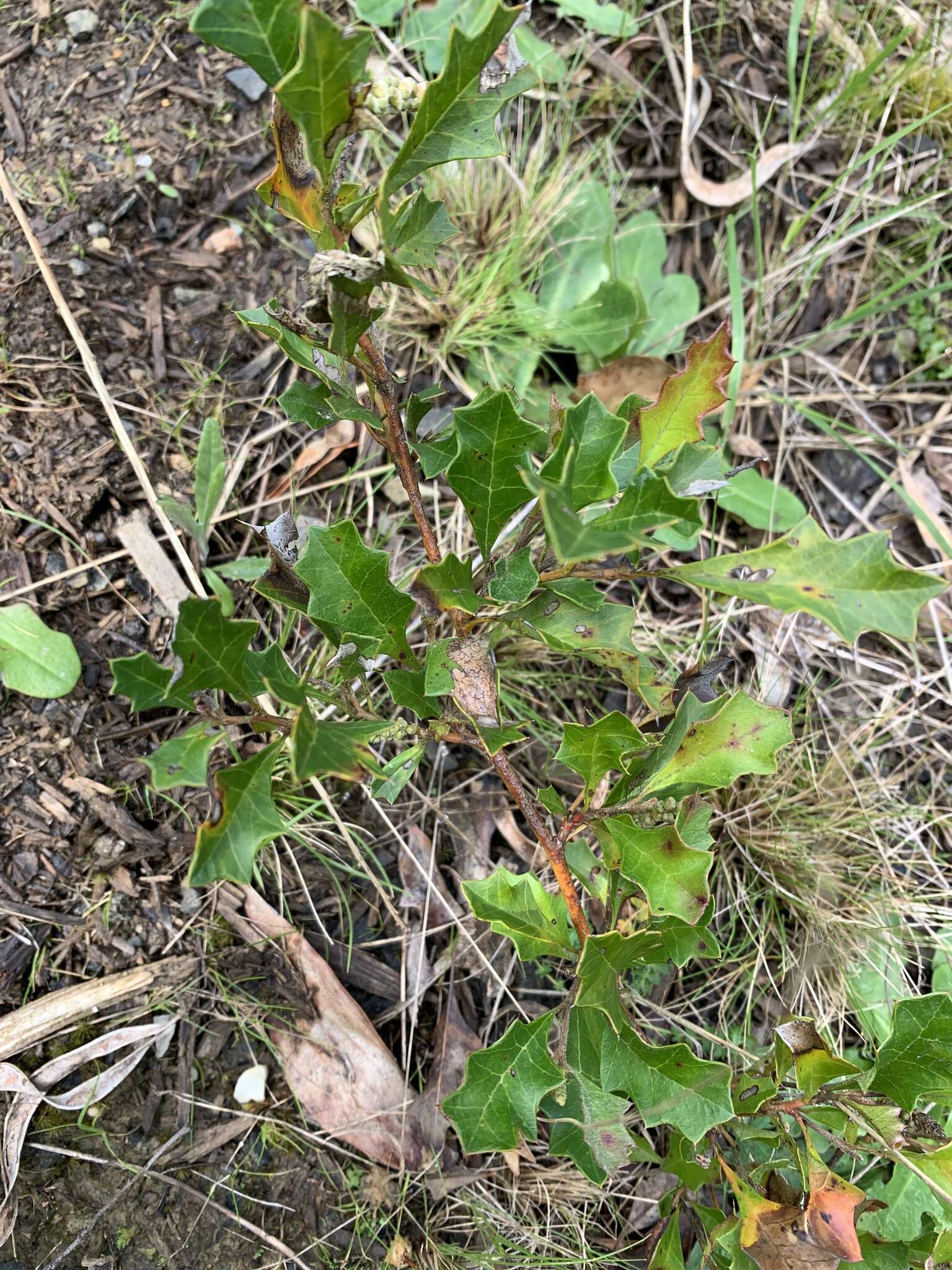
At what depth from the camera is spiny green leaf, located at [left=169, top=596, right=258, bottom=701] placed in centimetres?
108

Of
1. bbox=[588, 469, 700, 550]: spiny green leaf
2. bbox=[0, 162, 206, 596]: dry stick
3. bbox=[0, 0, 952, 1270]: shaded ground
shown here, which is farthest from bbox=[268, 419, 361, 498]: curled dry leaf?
bbox=[588, 469, 700, 550]: spiny green leaf

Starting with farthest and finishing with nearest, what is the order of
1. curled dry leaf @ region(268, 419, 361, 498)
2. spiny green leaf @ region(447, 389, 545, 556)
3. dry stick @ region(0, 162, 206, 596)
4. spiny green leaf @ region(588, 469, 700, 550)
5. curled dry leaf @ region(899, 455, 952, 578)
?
curled dry leaf @ region(899, 455, 952, 578) < curled dry leaf @ region(268, 419, 361, 498) < dry stick @ region(0, 162, 206, 596) < spiny green leaf @ region(447, 389, 545, 556) < spiny green leaf @ region(588, 469, 700, 550)

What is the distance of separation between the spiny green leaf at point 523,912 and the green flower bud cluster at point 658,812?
198mm

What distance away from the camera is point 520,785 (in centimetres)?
149

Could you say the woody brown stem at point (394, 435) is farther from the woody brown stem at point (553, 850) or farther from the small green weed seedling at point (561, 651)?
the woody brown stem at point (553, 850)

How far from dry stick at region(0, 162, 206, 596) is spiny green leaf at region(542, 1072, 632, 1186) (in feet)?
3.96

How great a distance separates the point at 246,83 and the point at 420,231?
1334 millimetres

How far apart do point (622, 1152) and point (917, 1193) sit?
2.88ft

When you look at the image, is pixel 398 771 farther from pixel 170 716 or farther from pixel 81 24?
pixel 81 24

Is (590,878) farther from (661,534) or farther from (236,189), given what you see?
(236,189)

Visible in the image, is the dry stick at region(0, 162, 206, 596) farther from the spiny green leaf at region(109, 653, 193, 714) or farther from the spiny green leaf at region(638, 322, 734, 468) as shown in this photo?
the spiny green leaf at region(638, 322, 734, 468)

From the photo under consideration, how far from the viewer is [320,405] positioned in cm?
136

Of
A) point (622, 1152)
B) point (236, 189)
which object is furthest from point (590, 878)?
point (236, 189)

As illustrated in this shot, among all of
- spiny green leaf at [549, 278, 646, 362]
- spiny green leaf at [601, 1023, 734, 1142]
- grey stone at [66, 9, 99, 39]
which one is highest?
grey stone at [66, 9, 99, 39]
